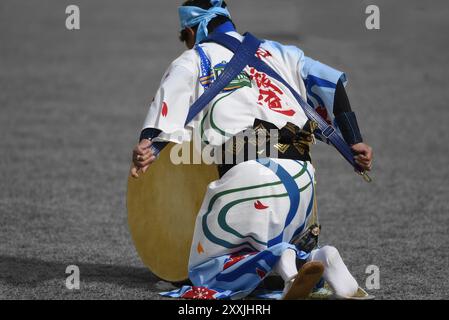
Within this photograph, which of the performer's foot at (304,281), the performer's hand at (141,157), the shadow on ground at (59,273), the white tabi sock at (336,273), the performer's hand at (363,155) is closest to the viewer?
the performer's foot at (304,281)

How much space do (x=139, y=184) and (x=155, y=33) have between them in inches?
425

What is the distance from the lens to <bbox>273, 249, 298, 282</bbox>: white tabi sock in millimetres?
4027

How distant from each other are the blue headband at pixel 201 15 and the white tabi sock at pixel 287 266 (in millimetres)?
1164

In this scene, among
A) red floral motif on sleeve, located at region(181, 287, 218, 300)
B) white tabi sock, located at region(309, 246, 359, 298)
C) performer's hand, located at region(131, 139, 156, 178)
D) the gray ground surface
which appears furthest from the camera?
the gray ground surface

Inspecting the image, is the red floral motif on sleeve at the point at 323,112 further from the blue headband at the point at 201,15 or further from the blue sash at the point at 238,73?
the blue headband at the point at 201,15

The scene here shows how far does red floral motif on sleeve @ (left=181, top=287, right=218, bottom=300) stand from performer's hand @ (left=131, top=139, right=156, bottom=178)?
23.3 inches

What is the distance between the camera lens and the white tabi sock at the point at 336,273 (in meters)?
4.02

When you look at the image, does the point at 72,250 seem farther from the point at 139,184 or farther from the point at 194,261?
the point at 194,261

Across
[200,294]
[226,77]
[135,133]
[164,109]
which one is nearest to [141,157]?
[164,109]

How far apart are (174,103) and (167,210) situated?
630mm

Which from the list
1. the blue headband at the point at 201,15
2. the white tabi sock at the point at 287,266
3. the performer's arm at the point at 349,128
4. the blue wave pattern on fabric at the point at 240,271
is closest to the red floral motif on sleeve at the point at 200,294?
the blue wave pattern on fabric at the point at 240,271

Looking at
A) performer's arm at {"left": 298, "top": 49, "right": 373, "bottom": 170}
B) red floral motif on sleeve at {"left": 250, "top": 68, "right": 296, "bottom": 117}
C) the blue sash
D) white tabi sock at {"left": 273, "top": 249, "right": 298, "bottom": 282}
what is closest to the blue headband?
the blue sash

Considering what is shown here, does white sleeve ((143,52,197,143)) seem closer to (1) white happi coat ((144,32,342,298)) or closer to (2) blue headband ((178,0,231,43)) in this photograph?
(1) white happi coat ((144,32,342,298))

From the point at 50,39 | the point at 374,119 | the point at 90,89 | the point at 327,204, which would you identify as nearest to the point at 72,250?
the point at 327,204
